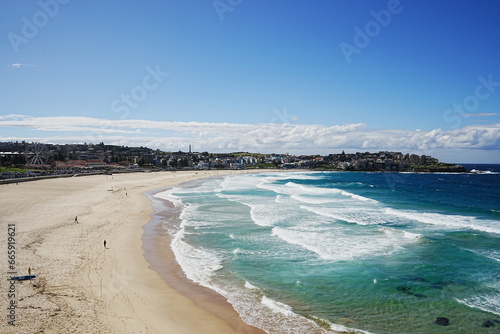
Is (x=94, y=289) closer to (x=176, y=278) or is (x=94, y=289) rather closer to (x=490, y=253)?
(x=176, y=278)

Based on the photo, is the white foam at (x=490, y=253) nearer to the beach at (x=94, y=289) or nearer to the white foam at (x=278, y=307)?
the white foam at (x=278, y=307)

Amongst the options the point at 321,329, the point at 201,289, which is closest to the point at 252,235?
the point at 201,289

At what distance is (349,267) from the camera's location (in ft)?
58.6

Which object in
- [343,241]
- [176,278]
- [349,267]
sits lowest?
[176,278]

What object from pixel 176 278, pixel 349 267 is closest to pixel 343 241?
pixel 349 267

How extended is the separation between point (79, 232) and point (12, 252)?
20.5ft

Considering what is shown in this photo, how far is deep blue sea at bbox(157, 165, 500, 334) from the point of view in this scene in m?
12.7

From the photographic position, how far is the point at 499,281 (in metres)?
15.9

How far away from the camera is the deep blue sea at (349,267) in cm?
1271

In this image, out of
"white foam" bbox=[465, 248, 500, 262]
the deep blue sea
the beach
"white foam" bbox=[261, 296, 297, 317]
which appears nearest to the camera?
the beach

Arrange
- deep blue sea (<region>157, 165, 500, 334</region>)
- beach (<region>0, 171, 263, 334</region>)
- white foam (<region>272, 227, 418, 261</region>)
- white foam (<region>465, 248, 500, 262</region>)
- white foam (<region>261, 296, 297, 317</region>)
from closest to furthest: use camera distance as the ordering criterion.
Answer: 1. beach (<region>0, 171, 263, 334</region>)
2. deep blue sea (<region>157, 165, 500, 334</region>)
3. white foam (<region>261, 296, 297, 317</region>)
4. white foam (<region>465, 248, 500, 262</region>)
5. white foam (<region>272, 227, 418, 261</region>)

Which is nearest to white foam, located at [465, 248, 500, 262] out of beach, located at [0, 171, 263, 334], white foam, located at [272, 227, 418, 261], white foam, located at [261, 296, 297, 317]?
white foam, located at [272, 227, 418, 261]

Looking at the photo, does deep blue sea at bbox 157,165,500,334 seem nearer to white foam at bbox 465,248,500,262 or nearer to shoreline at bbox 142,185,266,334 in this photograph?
white foam at bbox 465,248,500,262

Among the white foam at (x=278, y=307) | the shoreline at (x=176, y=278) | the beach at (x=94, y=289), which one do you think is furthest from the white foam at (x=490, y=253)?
the beach at (x=94, y=289)
